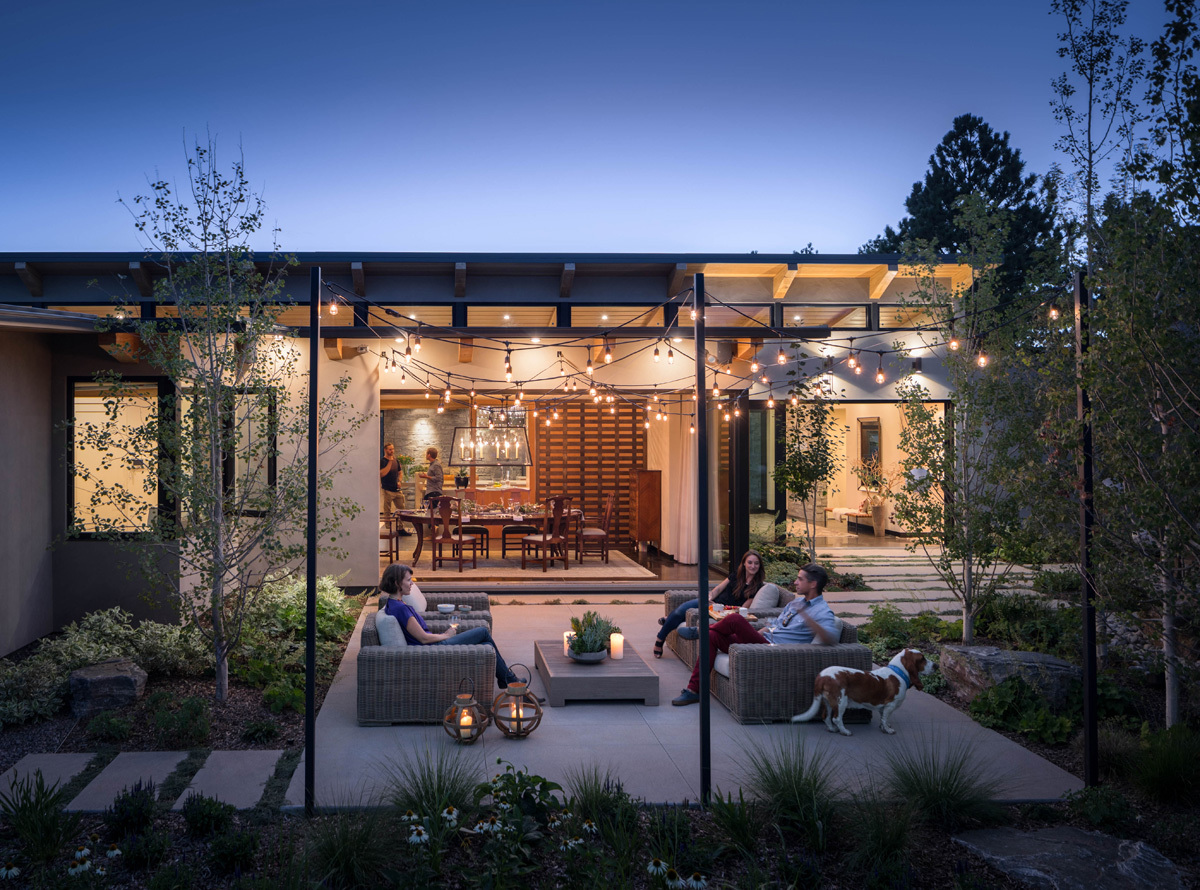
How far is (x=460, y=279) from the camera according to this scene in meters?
9.16

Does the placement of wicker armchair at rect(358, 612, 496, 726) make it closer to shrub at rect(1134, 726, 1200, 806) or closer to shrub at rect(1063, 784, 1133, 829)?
shrub at rect(1063, 784, 1133, 829)

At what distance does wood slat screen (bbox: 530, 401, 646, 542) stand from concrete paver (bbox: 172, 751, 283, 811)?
32.3 feet

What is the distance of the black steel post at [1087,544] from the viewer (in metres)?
3.97

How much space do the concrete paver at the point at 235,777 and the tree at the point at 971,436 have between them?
5045 millimetres

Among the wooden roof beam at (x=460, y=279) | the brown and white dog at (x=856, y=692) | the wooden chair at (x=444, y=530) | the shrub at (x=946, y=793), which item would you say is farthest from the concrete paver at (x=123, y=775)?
the wooden chair at (x=444, y=530)

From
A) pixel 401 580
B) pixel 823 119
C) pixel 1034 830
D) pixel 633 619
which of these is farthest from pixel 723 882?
pixel 823 119

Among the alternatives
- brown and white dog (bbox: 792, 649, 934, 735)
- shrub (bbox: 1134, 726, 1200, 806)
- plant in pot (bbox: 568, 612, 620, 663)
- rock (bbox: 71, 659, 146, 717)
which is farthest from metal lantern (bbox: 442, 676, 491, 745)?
shrub (bbox: 1134, 726, 1200, 806)

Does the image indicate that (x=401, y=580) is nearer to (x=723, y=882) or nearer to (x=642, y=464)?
(x=723, y=882)

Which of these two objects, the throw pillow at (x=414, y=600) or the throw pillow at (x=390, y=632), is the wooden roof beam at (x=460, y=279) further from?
the throw pillow at (x=390, y=632)

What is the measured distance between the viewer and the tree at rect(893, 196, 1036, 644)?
6.28m

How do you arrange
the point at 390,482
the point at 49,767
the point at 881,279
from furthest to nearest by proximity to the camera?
the point at 390,482 < the point at 881,279 < the point at 49,767

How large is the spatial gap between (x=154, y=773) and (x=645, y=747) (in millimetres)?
2652

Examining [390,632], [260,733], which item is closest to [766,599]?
[390,632]

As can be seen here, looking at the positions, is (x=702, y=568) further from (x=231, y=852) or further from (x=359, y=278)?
(x=359, y=278)
